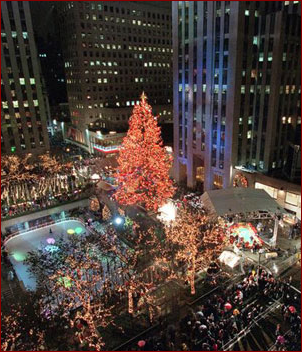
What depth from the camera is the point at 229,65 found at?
103 ft

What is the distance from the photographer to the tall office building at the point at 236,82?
3128 centimetres

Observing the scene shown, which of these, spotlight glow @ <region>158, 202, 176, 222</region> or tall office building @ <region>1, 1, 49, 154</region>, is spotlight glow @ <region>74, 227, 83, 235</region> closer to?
spotlight glow @ <region>158, 202, 176, 222</region>

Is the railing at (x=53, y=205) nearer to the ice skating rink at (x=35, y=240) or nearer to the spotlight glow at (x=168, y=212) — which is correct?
the ice skating rink at (x=35, y=240)

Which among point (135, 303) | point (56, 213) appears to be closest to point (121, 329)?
point (135, 303)

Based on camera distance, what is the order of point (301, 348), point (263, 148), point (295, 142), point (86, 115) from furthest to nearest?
point (86, 115), point (295, 142), point (263, 148), point (301, 348)

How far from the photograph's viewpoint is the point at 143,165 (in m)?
29.7

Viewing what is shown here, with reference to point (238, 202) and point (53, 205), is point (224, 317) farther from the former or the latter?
point (53, 205)

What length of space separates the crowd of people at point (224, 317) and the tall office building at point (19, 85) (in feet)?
161

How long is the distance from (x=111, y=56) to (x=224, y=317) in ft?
208

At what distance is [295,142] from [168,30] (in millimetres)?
50938

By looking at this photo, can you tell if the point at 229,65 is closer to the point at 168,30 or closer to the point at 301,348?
the point at 301,348

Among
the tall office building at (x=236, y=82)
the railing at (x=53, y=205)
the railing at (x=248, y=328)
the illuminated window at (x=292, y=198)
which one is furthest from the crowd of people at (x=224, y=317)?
the railing at (x=53, y=205)

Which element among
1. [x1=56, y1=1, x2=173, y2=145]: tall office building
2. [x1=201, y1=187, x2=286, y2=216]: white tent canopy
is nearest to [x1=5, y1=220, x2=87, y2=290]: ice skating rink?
[x1=201, y1=187, x2=286, y2=216]: white tent canopy

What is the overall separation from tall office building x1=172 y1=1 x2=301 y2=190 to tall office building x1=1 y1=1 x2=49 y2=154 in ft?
104
